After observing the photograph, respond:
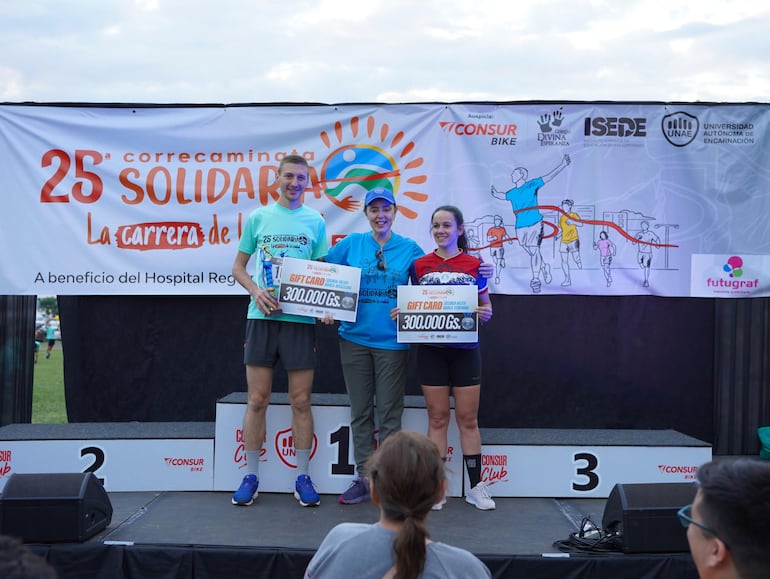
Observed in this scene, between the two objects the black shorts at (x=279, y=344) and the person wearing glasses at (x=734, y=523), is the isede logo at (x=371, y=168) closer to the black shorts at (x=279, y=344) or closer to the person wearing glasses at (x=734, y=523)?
the black shorts at (x=279, y=344)

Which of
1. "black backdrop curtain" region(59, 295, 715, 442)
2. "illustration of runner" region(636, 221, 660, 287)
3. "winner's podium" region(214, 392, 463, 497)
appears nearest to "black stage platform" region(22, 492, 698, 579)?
"winner's podium" region(214, 392, 463, 497)

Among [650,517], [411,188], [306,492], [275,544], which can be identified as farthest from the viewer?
[411,188]

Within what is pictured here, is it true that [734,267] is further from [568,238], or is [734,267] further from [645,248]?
[568,238]

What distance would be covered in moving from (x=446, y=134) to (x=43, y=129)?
2.66 meters

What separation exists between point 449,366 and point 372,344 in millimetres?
420

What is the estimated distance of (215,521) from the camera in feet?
11.6

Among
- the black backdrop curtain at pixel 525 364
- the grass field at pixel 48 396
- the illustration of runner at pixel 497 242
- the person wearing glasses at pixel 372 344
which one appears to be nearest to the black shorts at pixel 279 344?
the person wearing glasses at pixel 372 344

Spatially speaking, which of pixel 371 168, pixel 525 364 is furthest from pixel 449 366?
pixel 371 168

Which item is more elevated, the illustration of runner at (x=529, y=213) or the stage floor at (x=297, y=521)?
the illustration of runner at (x=529, y=213)

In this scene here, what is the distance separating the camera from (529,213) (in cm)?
483

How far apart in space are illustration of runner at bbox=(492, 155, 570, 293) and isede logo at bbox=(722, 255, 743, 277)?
1.19 m

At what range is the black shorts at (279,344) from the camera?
12.5ft

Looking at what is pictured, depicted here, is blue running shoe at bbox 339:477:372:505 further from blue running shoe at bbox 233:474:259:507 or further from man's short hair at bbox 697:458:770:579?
man's short hair at bbox 697:458:770:579

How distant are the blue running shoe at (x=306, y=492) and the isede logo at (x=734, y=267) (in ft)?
10.1
